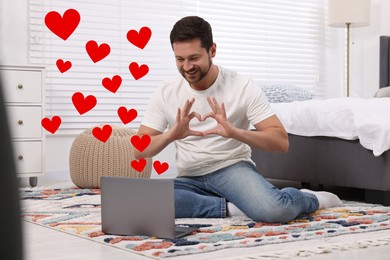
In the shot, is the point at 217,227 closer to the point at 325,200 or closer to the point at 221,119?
the point at 221,119

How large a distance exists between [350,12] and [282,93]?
138 cm

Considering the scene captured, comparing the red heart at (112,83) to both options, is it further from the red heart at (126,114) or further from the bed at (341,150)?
the bed at (341,150)

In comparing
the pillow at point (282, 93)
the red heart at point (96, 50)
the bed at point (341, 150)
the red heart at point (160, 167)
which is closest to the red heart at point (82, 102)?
the red heart at point (96, 50)

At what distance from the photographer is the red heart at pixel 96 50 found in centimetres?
459

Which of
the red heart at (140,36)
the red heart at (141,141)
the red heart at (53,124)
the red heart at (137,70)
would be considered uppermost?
the red heart at (140,36)

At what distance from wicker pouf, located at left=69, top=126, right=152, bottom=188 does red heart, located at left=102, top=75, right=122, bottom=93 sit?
80 cm

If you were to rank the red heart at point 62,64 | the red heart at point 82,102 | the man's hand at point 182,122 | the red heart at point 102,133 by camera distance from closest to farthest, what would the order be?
1. the man's hand at point 182,122
2. the red heart at point 102,133
3. the red heart at point 62,64
4. the red heart at point 82,102

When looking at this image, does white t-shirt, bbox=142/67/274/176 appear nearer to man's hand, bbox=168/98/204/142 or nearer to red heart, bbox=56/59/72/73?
man's hand, bbox=168/98/204/142

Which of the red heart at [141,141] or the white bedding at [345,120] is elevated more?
the white bedding at [345,120]

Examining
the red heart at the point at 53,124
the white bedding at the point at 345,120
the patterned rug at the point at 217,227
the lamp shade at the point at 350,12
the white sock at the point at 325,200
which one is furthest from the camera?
the lamp shade at the point at 350,12

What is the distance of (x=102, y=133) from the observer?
3969 mm

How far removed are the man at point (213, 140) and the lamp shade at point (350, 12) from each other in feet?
10.3

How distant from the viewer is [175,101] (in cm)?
246

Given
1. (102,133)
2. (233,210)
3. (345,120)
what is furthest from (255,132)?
(102,133)
